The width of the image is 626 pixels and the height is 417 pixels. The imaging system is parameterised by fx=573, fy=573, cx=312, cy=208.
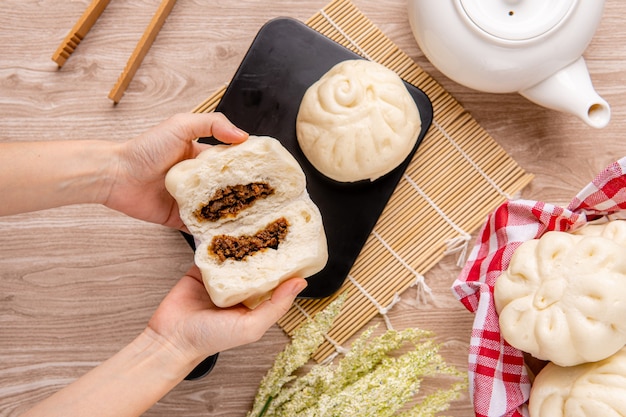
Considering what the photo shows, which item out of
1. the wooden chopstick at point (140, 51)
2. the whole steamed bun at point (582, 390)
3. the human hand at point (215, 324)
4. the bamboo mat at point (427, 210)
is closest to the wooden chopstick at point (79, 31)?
the wooden chopstick at point (140, 51)

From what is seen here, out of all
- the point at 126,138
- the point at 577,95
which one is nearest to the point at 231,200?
the point at 126,138

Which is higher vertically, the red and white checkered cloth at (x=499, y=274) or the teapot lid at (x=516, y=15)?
the teapot lid at (x=516, y=15)

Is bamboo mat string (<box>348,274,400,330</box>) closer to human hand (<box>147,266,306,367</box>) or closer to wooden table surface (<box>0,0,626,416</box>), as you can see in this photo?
wooden table surface (<box>0,0,626,416</box>)

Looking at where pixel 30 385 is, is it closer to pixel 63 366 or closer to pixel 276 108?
pixel 63 366

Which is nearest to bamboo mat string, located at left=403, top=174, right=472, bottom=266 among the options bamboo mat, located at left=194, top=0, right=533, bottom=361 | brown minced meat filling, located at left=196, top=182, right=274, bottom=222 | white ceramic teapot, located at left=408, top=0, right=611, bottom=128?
bamboo mat, located at left=194, top=0, right=533, bottom=361

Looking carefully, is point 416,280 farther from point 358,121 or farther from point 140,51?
point 140,51

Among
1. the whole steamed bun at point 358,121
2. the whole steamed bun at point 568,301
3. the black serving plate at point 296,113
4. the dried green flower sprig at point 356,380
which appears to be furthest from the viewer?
the black serving plate at point 296,113

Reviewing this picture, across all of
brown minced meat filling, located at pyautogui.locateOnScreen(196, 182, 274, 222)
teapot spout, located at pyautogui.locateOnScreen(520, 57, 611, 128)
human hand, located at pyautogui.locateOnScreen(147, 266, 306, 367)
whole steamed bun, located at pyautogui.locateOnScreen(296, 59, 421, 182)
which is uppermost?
teapot spout, located at pyautogui.locateOnScreen(520, 57, 611, 128)

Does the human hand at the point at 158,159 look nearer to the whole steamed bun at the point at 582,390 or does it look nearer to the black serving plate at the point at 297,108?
the black serving plate at the point at 297,108
